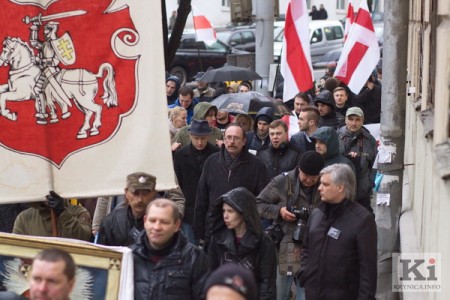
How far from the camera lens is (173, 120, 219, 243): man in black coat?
1054 cm

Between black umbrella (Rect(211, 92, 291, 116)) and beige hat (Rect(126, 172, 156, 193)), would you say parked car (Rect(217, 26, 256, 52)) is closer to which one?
black umbrella (Rect(211, 92, 291, 116))

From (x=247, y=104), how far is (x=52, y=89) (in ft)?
22.8

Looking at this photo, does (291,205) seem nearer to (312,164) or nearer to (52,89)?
(312,164)

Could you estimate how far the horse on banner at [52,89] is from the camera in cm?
746

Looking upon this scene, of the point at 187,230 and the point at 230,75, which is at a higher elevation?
the point at 230,75

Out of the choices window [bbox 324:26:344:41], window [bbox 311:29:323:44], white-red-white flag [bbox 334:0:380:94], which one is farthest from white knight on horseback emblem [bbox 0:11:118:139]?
window [bbox 324:26:344:41]

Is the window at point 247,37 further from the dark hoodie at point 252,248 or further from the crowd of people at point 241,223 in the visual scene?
the dark hoodie at point 252,248

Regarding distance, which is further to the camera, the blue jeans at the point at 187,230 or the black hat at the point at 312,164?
the blue jeans at the point at 187,230

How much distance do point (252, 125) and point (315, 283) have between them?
5.32 metres

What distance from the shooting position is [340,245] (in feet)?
24.0

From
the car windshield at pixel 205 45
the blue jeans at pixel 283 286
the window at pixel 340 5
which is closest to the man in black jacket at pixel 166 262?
the blue jeans at pixel 283 286

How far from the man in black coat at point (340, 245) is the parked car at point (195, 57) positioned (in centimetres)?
2608

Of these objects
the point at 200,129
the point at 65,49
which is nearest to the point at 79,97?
the point at 65,49

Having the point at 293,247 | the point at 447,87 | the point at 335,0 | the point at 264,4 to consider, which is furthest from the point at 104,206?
the point at 335,0
